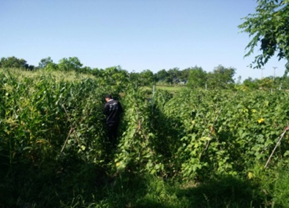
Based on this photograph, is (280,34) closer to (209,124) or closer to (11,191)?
(209,124)

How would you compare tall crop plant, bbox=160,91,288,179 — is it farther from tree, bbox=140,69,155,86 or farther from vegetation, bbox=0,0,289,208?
tree, bbox=140,69,155,86

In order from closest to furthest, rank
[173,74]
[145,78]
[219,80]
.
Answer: [145,78] → [219,80] → [173,74]

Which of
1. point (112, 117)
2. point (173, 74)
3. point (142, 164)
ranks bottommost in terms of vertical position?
point (142, 164)

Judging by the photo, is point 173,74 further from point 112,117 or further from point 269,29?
point 112,117

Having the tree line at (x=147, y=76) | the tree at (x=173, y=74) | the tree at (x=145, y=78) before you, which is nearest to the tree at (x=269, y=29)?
the tree line at (x=147, y=76)

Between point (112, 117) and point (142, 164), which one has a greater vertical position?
point (112, 117)

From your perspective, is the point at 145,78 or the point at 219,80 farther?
the point at 219,80

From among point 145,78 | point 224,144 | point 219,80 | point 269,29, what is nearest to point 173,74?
point 219,80

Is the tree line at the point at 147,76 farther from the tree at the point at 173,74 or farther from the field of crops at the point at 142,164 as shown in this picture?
the tree at the point at 173,74

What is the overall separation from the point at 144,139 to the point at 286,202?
2.35 meters

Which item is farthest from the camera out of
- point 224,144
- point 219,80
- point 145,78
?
point 219,80

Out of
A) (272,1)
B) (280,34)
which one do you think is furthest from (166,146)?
(272,1)

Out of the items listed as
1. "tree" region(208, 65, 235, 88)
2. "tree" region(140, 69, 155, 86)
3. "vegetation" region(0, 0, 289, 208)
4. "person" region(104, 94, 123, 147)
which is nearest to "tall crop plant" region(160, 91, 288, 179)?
"vegetation" region(0, 0, 289, 208)

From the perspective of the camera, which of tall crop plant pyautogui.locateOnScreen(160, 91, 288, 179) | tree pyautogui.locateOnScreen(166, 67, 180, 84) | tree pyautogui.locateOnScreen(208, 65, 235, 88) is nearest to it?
tall crop plant pyautogui.locateOnScreen(160, 91, 288, 179)
